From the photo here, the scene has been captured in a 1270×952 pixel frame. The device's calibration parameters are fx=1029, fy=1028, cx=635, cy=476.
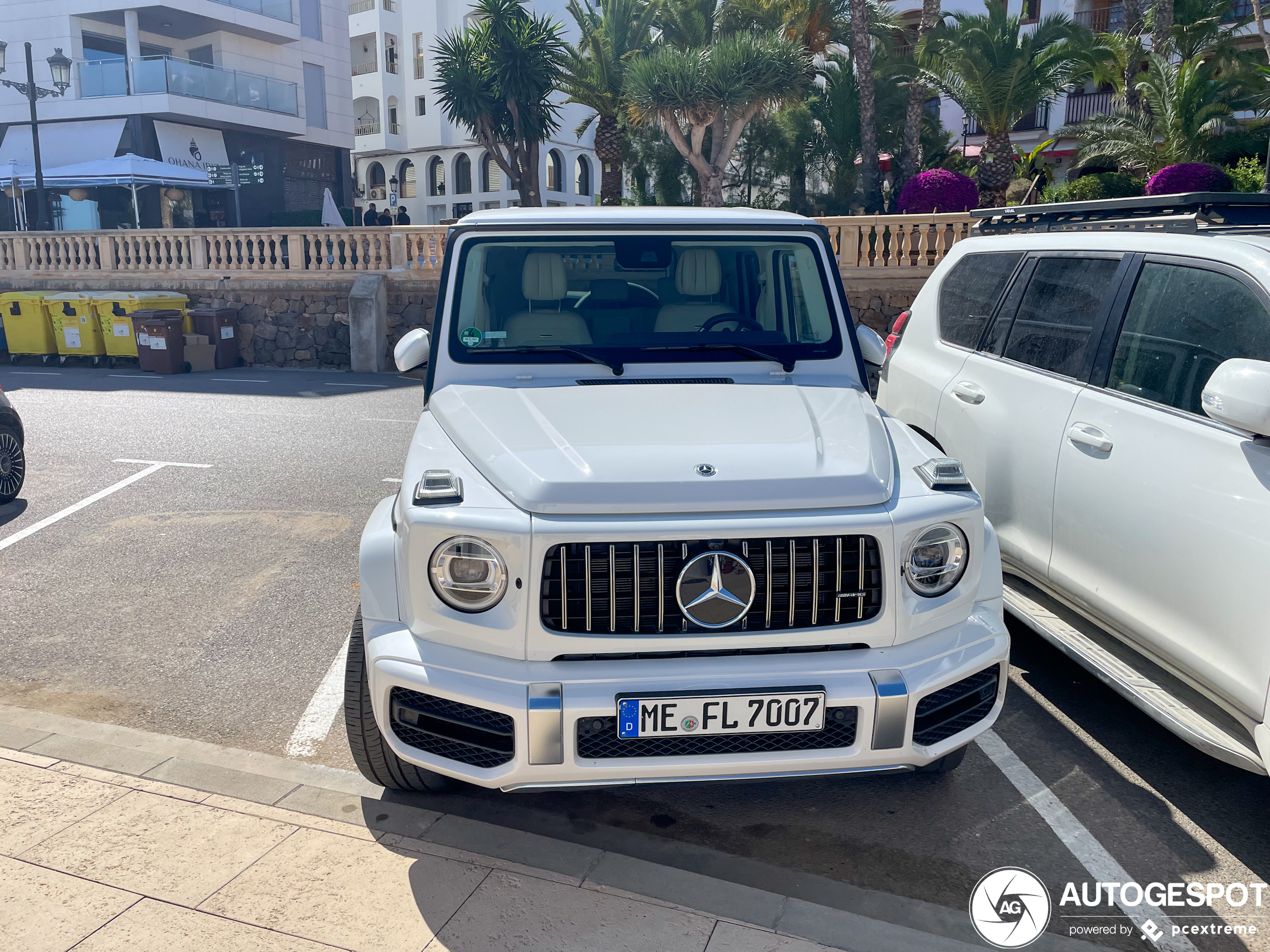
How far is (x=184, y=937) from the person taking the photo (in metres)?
2.73

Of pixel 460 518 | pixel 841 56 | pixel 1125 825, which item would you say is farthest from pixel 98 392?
pixel 841 56

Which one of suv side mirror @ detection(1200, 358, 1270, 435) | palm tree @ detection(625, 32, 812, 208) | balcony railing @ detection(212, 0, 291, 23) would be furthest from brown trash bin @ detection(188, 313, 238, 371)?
balcony railing @ detection(212, 0, 291, 23)


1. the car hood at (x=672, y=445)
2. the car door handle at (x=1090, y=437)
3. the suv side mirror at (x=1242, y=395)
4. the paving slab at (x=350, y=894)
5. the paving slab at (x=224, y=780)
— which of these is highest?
the suv side mirror at (x=1242, y=395)

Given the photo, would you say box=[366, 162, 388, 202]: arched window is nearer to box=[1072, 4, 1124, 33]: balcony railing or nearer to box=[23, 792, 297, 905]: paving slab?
box=[1072, 4, 1124, 33]: balcony railing

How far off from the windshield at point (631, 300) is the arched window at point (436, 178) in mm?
48540

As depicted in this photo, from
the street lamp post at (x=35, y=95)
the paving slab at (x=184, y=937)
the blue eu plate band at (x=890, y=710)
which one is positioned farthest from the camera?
the street lamp post at (x=35, y=95)

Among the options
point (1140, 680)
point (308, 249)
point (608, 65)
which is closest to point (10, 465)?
point (1140, 680)

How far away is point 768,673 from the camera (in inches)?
111

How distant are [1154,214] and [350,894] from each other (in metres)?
4.16

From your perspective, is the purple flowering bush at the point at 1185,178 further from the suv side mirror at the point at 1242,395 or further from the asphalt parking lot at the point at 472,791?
the suv side mirror at the point at 1242,395

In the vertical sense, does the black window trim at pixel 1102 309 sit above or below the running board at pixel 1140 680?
above

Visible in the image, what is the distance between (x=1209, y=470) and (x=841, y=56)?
27.0m

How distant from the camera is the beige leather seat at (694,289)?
4.07 m

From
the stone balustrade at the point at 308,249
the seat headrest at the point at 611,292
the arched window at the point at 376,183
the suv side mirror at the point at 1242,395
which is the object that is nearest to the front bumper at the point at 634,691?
the suv side mirror at the point at 1242,395
